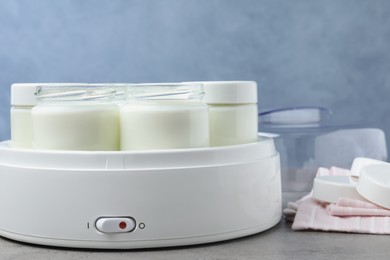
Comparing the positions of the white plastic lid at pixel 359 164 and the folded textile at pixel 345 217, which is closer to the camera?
the folded textile at pixel 345 217

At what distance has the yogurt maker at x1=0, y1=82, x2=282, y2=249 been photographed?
699 mm

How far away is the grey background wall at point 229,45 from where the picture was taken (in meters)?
2.46

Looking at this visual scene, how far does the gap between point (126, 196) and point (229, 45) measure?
6.00 feet

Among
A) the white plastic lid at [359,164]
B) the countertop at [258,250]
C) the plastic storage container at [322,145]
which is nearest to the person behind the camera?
the countertop at [258,250]

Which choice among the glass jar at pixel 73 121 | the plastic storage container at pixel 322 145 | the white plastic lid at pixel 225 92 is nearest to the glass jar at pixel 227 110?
the white plastic lid at pixel 225 92

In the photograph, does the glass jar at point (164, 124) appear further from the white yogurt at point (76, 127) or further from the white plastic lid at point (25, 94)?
the white plastic lid at point (25, 94)

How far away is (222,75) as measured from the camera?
2480mm

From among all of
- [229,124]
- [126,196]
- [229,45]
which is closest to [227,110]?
[229,124]

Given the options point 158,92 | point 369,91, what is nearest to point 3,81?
point 369,91

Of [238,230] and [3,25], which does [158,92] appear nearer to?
[238,230]

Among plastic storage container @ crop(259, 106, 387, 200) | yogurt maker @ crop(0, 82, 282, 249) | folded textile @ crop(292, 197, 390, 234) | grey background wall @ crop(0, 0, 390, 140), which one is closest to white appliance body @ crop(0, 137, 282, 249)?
yogurt maker @ crop(0, 82, 282, 249)

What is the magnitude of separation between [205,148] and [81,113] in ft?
0.50

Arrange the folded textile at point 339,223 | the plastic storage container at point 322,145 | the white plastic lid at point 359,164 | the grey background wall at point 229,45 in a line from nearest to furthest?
the folded textile at point 339,223 → the white plastic lid at point 359,164 → the plastic storage container at point 322,145 → the grey background wall at point 229,45

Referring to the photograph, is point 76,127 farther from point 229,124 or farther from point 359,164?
point 359,164
